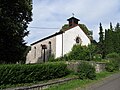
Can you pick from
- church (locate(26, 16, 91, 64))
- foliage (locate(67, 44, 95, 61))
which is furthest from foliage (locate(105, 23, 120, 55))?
foliage (locate(67, 44, 95, 61))

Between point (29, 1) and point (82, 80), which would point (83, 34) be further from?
point (82, 80)

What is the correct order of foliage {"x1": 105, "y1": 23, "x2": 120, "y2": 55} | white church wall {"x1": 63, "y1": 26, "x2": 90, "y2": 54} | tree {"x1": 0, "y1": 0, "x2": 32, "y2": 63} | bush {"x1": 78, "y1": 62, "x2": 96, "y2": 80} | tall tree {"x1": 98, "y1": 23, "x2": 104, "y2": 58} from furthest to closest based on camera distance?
tall tree {"x1": 98, "y1": 23, "x2": 104, "y2": 58}, foliage {"x1": 105, "y1": 23, "x2": 120, "y2": 55}, white church wall {"x1": 63, "y1": 26, "x2": 90, "y2": 54}, bush {"x1": 78, "y1": 62, "x2": 96, "y2": 80}, tree {"x1": 0, "y1": 0, "x2": 32, "y2": 63}

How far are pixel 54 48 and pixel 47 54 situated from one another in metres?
3.25

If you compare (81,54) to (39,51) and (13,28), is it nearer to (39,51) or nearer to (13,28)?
(39,51)

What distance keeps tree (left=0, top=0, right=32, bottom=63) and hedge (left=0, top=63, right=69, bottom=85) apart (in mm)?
5598

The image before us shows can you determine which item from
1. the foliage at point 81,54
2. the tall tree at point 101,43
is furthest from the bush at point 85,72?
the tall tree at point 101,43

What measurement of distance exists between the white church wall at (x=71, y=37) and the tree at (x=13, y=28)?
16.0 metres

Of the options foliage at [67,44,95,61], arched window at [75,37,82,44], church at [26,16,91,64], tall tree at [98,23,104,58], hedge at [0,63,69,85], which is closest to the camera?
hedge at [0,63,69,85]

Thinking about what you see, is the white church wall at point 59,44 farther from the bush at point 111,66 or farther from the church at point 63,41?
the bush at point 111,66

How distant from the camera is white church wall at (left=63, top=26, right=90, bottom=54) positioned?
4470 cm

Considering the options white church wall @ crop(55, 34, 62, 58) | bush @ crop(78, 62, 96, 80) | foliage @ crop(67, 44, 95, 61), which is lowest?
bush @ crop(78, 62, 96, 80)

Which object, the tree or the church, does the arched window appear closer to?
the church

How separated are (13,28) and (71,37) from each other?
22.1 metres

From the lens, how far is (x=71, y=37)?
46250mm
